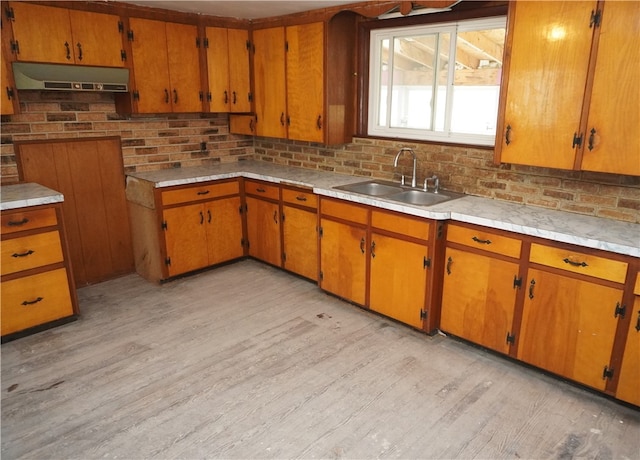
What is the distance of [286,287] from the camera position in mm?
3928

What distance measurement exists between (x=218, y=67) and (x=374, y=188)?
1.91 metres

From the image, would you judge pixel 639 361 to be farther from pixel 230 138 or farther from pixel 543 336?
pixel 230 138

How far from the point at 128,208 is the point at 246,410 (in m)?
2.52

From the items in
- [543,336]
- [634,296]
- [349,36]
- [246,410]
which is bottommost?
[246,410]

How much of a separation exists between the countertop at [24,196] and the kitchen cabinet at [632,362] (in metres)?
3.48

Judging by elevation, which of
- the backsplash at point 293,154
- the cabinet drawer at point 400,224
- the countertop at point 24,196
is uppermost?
the backsplash at point 293,154

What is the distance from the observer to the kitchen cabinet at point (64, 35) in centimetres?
312

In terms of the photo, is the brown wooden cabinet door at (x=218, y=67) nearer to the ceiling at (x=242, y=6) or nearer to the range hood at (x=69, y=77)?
the ceiling at (x=242, y=6)

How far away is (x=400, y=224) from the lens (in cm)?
303

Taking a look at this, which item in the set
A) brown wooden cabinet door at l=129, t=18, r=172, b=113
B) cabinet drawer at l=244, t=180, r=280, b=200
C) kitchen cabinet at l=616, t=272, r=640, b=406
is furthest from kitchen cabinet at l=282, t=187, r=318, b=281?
kitchen cabinet at l=616, t=272, r=640, b=406

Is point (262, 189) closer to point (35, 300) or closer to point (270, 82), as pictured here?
point (270, 82)

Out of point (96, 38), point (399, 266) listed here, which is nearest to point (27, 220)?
point (96, 38)

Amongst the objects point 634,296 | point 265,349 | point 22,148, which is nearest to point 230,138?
point 22,148

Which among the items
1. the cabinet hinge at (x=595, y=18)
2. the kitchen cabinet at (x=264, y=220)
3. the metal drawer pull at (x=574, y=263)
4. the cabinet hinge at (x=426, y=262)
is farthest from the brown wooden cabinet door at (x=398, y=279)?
the cabinet hinge at (x=595, y=18)
